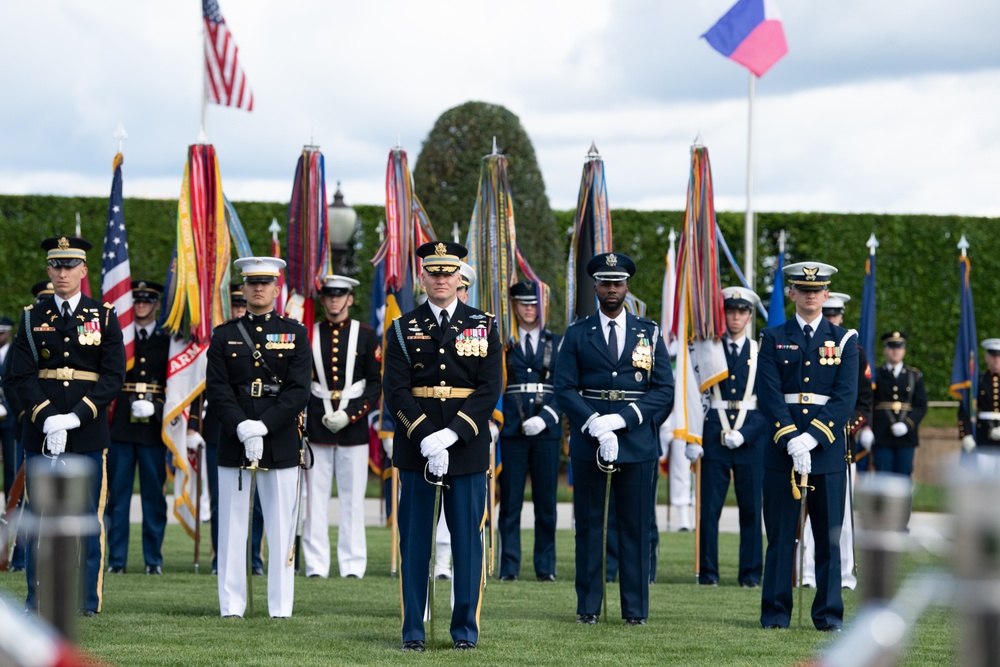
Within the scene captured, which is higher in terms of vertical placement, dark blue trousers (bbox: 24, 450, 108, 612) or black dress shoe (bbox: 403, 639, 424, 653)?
dark blue trousers (bbox: 24, 450, 108, 612)

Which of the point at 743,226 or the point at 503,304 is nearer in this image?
the point at 503,304

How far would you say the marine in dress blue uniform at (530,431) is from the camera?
429 inches

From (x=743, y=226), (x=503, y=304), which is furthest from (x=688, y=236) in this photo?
(x=743, y=226)

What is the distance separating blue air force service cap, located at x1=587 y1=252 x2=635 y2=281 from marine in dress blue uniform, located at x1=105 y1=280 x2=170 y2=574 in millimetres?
4047

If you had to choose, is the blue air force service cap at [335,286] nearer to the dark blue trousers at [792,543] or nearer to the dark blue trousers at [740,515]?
the dark blue trousers at [740,515]

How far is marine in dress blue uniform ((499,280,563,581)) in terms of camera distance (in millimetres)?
10898

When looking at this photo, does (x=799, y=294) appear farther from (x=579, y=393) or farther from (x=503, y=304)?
(x=503, y=304)

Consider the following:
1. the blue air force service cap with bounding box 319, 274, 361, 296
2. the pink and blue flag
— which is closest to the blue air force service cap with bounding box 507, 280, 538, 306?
the blue air force service cap with bounding box 319, 274, 361, 296

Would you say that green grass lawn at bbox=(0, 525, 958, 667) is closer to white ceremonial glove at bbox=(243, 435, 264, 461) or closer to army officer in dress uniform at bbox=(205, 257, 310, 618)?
army officer in dress uniform at bbox=(205, 257, 310, 618)

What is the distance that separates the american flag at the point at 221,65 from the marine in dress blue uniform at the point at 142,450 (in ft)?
18.3

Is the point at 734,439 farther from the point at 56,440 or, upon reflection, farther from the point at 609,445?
the point at 56,440

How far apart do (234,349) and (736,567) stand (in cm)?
549

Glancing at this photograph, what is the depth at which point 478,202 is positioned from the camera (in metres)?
11.2

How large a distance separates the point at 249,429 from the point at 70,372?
1012mm
